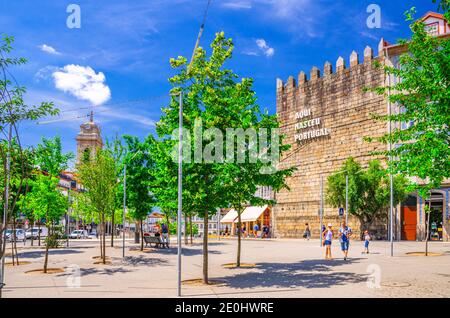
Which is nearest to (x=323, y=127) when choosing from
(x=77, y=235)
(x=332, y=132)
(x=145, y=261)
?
(x=332, y=132)

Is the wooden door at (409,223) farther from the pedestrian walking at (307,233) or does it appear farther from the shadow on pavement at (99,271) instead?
the shadow on pavement at (99,271)

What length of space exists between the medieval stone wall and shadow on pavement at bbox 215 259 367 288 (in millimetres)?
27205

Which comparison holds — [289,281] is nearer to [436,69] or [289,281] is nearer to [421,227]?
[436,69]

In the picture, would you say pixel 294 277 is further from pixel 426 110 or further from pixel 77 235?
pixel 77 235

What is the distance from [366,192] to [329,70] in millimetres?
15324

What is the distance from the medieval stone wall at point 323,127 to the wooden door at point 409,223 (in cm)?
Result: 456

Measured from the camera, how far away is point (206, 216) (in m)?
17.4

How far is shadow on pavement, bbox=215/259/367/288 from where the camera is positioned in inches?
627

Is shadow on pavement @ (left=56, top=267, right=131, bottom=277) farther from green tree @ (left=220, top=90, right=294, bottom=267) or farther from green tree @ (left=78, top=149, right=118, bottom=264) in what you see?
green tree @ (left=220, top=90, right=294, bottom=267)

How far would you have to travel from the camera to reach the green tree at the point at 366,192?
4188cm

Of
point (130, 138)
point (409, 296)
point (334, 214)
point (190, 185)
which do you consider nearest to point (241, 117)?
point (190, 185)

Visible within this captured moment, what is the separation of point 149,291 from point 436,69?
1126cm

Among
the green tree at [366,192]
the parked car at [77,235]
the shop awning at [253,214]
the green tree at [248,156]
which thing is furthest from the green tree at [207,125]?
the parked car at [77,235]

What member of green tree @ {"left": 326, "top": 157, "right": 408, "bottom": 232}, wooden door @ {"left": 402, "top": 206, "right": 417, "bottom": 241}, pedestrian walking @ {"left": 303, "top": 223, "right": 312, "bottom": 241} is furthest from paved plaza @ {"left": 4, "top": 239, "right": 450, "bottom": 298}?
pedestrian walking @ {"left": 303, "top": 223, "right": 312, "bottom": 241}
